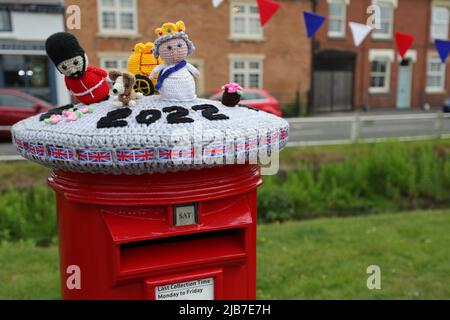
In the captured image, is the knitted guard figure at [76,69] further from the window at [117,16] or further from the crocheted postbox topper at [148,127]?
the window at [117,16]

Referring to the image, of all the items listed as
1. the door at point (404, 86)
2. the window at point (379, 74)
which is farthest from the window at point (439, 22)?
the window at point (379, 74)

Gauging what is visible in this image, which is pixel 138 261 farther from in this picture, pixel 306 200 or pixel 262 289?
pixel 306 200

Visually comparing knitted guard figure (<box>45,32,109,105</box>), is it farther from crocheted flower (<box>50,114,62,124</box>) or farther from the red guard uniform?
crocheted flower (<box>50,114,62,124</box>)

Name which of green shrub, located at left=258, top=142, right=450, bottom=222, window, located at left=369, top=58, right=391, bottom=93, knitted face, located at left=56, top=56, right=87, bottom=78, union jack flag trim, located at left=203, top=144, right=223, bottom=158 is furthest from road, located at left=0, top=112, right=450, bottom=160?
window, located at left=369, top=58, right=391, bottom=93

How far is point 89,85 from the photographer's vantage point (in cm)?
159

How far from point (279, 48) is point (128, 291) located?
56.2 ft

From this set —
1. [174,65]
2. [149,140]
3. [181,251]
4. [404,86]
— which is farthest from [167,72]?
[404,86]

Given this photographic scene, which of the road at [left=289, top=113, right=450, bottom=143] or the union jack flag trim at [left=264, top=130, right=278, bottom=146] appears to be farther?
the road at [left=289, top=113, right=450, bottom=143]

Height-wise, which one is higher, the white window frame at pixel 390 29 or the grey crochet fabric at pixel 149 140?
the white window frame at pixel 390 29

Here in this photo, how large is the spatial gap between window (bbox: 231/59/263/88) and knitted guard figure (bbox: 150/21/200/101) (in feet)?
51.7

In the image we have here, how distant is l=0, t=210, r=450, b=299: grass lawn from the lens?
3.38 metres

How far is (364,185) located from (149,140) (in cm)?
503

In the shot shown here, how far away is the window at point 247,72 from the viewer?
685 inches
